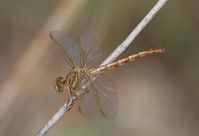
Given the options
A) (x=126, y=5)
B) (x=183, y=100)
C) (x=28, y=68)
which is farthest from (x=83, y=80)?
(x=183, y=100)

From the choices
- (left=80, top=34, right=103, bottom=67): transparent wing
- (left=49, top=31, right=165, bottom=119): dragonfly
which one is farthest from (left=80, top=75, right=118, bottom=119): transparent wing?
(left=80, top=34, right=103, bottom=67): transparent wing

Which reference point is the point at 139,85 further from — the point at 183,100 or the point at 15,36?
the point at 15,36

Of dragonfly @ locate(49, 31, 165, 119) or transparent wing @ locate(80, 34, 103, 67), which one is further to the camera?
transparent wing @ locate(80, 34, 103, 67)

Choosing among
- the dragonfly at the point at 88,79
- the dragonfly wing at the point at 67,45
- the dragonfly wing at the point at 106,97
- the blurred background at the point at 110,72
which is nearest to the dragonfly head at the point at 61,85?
the dragonfly at the point at 88,79

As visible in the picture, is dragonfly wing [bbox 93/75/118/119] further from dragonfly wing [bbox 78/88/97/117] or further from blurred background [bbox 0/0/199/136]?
blurred background [bbox 0/0/199/136]

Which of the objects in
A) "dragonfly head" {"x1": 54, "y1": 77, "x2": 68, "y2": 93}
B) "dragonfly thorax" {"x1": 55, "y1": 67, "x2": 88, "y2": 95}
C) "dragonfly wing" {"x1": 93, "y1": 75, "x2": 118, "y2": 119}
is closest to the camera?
"dragonfly wing" {"x1": 93, "y1": 75, "x2": 118, "y2": 119}

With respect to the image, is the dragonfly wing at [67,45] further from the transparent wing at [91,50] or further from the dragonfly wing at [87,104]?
the dragonfly wing at [87,104]

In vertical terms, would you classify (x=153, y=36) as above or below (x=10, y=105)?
below
